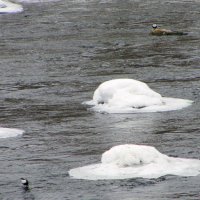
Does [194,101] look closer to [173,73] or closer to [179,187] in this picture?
[173,73]

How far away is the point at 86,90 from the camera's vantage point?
26.9 metres

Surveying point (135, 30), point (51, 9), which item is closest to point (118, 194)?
point (135, 30)

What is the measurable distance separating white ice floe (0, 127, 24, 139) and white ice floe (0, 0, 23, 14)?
100 ft

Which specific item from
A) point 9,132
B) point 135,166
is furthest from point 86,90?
point 135,166

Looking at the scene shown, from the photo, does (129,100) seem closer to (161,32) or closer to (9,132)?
(9,132)

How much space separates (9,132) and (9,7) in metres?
32.6

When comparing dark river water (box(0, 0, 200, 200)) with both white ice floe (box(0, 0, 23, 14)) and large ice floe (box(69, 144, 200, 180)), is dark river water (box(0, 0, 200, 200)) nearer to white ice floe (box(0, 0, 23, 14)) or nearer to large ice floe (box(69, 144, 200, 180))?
large ice floe (box(69, 144, 200, 180))

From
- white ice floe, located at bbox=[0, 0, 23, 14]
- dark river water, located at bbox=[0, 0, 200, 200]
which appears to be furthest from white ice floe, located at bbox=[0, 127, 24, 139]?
white ice floe, located at bbox=[0, 0, 23, 14]

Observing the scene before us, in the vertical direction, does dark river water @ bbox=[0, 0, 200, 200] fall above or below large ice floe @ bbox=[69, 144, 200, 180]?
below

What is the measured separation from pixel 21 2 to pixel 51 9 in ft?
18.9

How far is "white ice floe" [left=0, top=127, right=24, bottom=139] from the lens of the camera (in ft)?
68.4

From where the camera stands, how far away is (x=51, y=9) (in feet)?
170

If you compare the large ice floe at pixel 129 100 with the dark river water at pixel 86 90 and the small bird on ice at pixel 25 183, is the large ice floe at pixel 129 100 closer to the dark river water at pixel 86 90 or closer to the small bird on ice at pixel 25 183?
the dark river water at pixel 86 90

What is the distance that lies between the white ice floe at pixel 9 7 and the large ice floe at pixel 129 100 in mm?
28200
